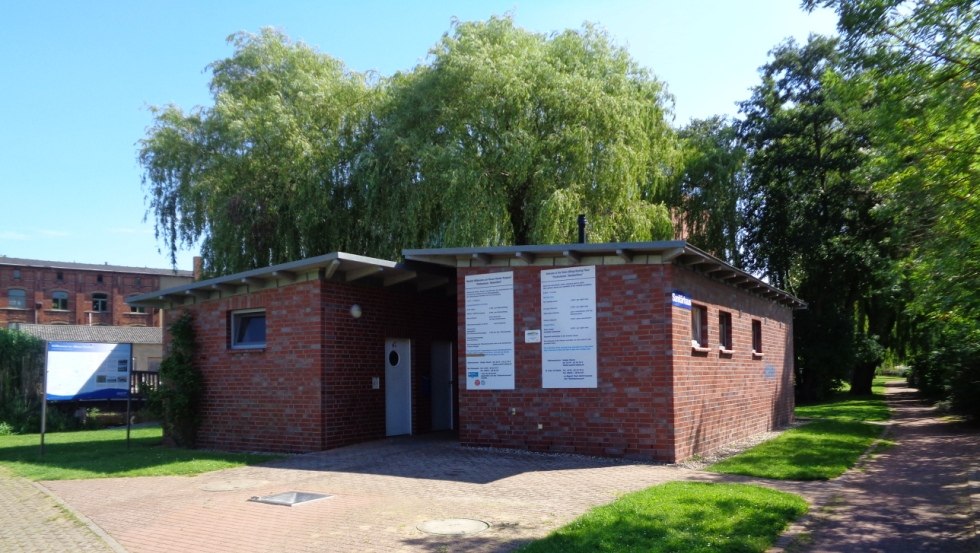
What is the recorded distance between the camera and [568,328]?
13.2 metres

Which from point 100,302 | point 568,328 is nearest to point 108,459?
point 568,328

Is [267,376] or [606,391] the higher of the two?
[267,376]

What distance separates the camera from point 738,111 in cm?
3375

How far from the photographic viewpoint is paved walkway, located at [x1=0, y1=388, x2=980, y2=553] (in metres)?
7.87

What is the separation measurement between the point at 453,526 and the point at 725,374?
29.6ft

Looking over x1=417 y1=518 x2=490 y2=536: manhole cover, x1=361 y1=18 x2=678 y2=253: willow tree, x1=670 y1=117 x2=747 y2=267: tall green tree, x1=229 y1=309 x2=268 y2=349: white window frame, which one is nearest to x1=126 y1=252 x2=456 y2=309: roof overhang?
x1=229 y1=309 x2=268 y2=349: white window frame

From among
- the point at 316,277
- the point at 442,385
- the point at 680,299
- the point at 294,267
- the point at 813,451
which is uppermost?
the point at 294,267

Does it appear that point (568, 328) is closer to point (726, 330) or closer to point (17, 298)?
point (726, 330)

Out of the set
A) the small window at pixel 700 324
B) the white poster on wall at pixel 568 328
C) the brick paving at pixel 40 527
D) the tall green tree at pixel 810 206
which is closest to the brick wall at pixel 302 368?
the white poster on wall at pixel 568 328

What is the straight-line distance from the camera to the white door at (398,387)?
1648 centimetres

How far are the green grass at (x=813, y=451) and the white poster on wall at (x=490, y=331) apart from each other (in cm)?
381

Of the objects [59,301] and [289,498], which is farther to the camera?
[59,301]

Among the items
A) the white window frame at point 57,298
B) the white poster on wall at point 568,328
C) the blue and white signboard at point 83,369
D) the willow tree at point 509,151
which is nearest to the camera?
the white poster on wall at point 568,328

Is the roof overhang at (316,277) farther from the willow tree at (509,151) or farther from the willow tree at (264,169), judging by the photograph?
the willow tree at (264,169)
